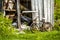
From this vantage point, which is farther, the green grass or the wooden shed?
the wooden shed

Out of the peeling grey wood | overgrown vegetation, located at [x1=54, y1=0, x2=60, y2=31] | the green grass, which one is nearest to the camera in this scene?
the green grass

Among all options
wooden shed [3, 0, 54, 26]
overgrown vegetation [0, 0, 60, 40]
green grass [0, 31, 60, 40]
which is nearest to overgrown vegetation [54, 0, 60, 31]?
overgrown vegetation [0, 0, 60, 40]

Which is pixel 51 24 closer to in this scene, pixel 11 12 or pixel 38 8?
pixel 38 8

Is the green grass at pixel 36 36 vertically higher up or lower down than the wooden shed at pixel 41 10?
lower down

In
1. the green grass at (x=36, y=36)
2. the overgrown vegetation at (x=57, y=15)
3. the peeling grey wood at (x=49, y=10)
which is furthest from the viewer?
the overgrown vegetation at (x=57, y=15)

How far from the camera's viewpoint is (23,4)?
37.9 ft

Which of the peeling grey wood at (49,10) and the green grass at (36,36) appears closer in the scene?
the green grass at (36,36)

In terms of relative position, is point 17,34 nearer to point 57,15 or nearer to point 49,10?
point 49,10

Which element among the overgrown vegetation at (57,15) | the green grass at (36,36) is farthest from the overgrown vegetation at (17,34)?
the overgrown vegetation at (57,15)

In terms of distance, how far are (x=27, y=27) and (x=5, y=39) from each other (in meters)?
1.33

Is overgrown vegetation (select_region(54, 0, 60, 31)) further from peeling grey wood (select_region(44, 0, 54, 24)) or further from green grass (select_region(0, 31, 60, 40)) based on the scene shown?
green grass (select_region(0, 31, 60, 40))

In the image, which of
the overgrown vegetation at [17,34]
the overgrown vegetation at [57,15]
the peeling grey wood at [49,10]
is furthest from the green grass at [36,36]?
the peeling grey wood at [49,10]

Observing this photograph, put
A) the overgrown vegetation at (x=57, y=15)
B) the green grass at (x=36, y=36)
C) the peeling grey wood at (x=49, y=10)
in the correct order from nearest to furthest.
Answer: the green grass at (x=36, y=36)
the peeling grey wood at (x=49, y=10)
the overgrown vegetation at (x=57, y=15)

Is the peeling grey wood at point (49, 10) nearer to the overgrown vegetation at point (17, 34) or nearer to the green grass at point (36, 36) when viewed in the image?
the overgrown vegetation at point (17, 34)
